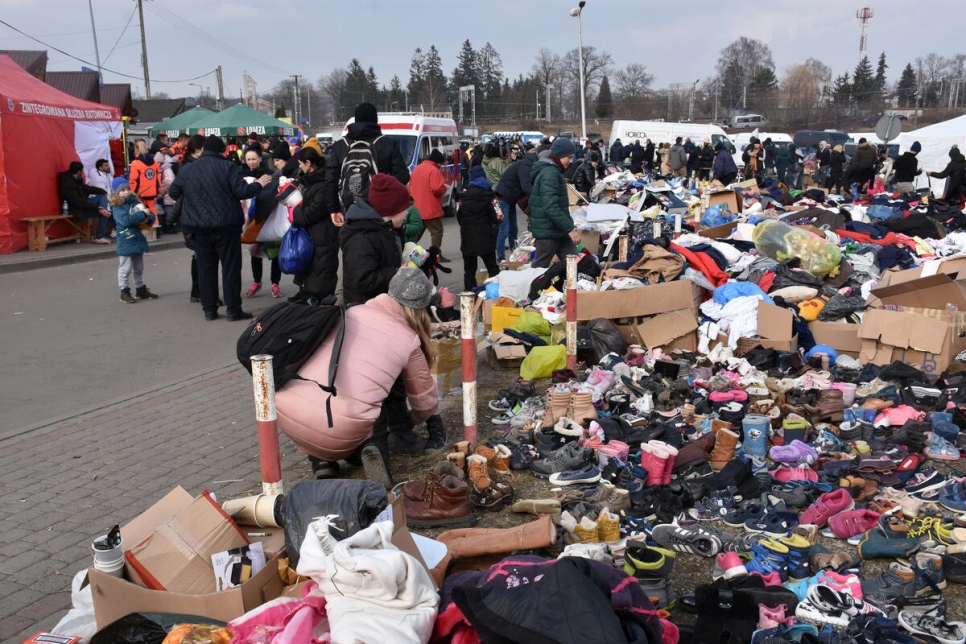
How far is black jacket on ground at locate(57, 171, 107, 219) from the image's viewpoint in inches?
639

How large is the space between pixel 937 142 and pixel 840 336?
25982 mm

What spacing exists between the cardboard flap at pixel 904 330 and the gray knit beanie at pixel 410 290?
4589 millimetres

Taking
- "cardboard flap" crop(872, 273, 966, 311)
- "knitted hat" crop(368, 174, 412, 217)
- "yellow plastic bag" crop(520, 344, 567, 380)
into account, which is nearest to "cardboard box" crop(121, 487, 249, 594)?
"knitted hat" crop(368, 174, 412, 217)

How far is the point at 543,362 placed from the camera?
7.30m

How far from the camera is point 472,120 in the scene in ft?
278

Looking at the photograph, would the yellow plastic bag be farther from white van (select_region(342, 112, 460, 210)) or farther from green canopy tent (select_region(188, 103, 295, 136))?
green canopy tent (select_region(188, 103, 295, 136))

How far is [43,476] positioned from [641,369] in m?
4.71

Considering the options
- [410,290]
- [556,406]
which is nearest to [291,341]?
[410,290]

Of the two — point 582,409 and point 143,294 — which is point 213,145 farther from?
point 582,409

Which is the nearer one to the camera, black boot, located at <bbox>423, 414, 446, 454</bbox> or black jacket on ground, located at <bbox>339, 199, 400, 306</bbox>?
black boot, located at <bbox>423, 414, 446, 454</bbox>

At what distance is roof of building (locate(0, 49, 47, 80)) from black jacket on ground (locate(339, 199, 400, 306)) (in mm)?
21370

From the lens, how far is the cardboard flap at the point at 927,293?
8102 millimetres

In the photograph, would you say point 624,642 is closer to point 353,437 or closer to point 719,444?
point 353,437

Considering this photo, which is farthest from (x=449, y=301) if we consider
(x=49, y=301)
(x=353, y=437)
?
(x=49, y=301)
